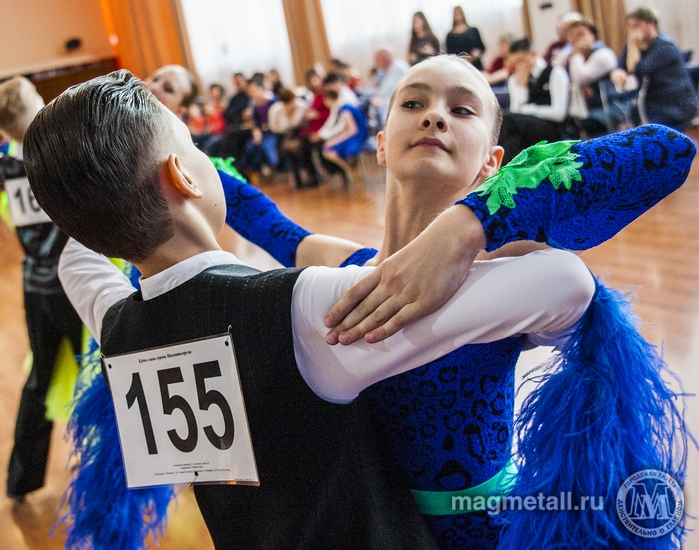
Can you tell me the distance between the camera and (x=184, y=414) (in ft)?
2.92

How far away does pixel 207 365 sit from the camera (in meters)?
0.84

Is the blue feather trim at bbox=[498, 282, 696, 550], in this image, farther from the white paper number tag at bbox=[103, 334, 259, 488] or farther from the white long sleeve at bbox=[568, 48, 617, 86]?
the white long sleeve at bbox=[568, 48, 617, 86]

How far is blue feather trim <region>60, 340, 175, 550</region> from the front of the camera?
1.28 m

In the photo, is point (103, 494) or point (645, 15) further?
point (645, 15)

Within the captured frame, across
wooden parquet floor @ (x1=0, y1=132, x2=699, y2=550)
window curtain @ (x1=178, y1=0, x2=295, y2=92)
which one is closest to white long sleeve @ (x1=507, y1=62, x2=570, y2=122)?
wooden parquet floor @ (x1=0, y1=132, x2=699, y2=550)

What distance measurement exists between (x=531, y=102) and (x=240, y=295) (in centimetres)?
528

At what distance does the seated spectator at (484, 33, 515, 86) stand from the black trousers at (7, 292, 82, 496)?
5.13m

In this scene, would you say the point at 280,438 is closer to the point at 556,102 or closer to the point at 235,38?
the point at 556,102

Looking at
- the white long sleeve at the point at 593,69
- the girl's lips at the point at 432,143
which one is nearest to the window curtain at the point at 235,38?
the white long sleeve at the point at 593,69

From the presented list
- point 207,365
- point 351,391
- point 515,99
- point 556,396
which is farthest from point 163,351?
point 515,99

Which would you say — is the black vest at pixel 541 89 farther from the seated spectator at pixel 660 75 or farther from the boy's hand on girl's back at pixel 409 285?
the boy's hand on girl's back at pixel 409 285

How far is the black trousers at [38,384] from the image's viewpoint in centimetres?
242

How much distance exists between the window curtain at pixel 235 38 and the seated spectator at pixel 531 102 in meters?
6.84

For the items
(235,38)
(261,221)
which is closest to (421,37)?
(235,38)
